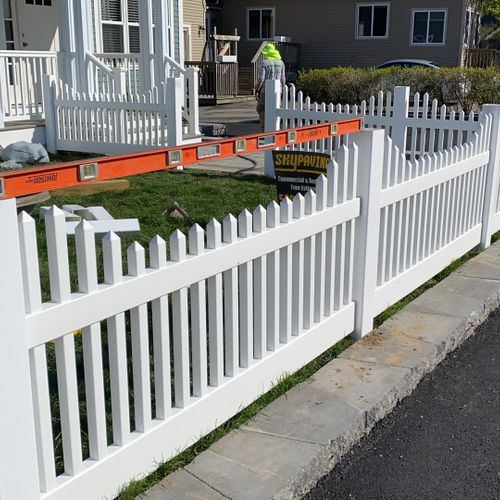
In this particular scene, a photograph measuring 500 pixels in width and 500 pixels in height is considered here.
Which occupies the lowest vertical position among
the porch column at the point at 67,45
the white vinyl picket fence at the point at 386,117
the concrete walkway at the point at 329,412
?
the concrete walkway at the point at 329,412

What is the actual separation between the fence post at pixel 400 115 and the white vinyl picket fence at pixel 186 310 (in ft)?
11.9

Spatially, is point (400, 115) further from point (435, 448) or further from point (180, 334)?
point (180, 334)

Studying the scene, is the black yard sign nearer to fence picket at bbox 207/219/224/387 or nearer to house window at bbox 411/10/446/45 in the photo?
fence picket at bbox 207/219/224/387

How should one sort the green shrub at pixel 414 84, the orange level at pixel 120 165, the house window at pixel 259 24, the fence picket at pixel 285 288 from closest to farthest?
the orange level at pixel 120 165
the fence picket at pixel 285 288
the green shrub at pixel 414 84
the house window at pixel 259 24

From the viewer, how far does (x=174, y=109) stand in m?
10.8

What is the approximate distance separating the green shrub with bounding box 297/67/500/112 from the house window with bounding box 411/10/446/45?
16358 millimetres

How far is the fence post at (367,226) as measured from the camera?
4.16 m

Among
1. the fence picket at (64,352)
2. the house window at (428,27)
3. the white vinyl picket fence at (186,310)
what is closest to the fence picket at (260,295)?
the white vinyl picket fence at (186,310)

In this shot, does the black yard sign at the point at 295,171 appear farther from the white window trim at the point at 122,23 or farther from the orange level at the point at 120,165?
the white window trim at the point at 122,23

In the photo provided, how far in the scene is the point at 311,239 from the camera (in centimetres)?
385

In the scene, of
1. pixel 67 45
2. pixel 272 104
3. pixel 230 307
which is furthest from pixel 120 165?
pixel 67 45

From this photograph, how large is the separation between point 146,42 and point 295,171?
8266mm

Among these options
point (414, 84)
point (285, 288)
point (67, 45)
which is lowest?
point (285, 288)

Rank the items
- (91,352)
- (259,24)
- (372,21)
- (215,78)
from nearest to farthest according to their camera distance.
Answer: (91,352)
(215,78)
(372,21)
(259,24)
